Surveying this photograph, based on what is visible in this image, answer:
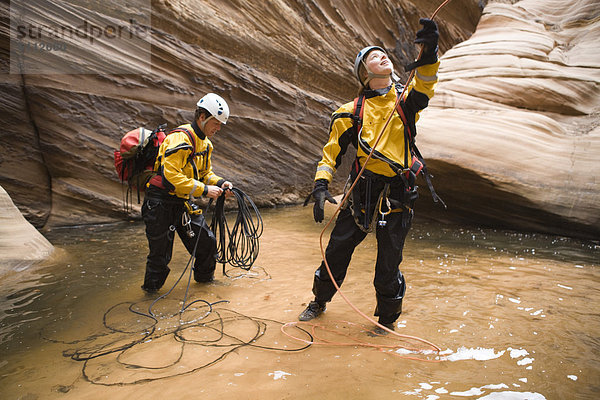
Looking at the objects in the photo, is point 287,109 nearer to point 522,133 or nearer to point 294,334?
point 522,133

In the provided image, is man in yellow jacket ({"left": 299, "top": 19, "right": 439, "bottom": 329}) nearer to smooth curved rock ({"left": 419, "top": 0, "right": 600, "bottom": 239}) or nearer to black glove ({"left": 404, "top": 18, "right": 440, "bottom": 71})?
black glove ({"left": 404, "top": 18, "right": 440, "bottom": 71})

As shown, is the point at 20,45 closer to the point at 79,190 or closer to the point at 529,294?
the point at 79,190

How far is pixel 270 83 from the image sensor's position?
9.27 meters

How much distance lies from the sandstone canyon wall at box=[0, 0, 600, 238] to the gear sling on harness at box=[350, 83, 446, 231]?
3527 mm

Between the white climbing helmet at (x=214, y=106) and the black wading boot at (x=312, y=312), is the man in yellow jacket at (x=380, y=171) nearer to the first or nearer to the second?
the black wading boot at (x=312, y=312)

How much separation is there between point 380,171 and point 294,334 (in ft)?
4.47

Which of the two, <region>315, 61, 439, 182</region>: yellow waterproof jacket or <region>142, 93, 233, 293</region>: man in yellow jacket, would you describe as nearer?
<region>315, 61, 439, 182</region>: yellow waterproof jacket

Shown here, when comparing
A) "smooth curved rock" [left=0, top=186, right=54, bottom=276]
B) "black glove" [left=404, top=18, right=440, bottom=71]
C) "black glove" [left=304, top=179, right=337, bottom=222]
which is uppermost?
"black glove" [left=404, top=18, right=440, bottom=71]

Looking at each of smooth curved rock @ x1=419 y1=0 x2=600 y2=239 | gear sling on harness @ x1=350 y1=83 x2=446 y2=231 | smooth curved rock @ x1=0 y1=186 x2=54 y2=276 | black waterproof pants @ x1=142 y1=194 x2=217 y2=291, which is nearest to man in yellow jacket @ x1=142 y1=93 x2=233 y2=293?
black waterproof pants @ x1=142 y1=194 x2=217 y2=291

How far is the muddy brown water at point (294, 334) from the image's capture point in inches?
79.0

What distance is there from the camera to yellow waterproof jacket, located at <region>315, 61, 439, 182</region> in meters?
2.46

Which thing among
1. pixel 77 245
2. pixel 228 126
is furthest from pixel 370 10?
pixel 77 245

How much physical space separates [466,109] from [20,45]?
7.84 meters

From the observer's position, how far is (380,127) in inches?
102
